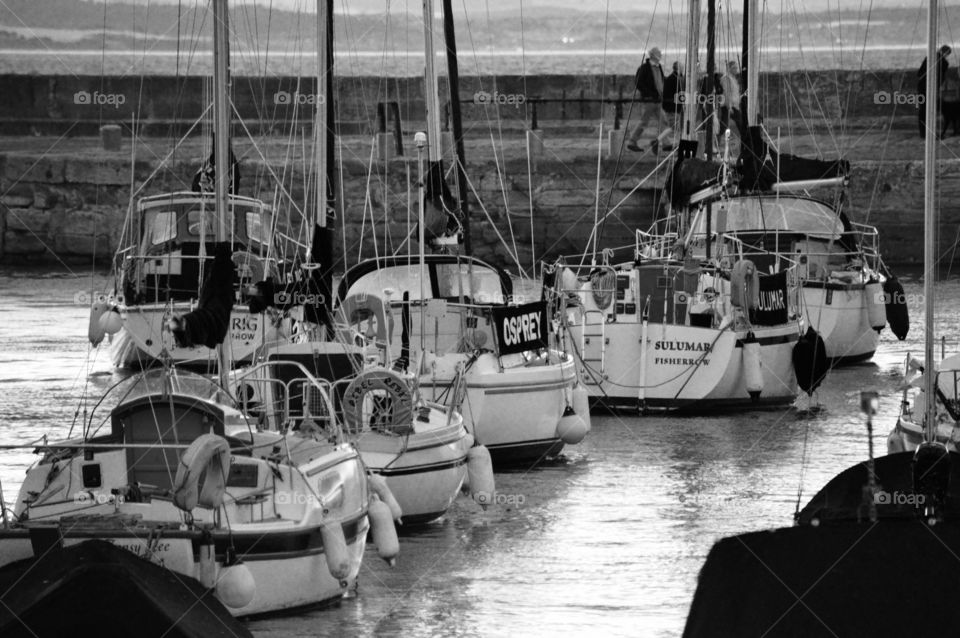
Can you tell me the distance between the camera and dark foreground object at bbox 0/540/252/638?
8.92 metres

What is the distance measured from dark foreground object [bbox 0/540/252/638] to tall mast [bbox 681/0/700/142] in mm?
14111

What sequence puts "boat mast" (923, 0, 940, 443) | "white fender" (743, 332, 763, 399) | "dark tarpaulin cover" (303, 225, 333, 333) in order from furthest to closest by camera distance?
"white fender" (743, 332, 763, 399) < "dark tarpaulin cover" (303, 225, 333, 333) < "boat mast" (923, 0, 940, 443)

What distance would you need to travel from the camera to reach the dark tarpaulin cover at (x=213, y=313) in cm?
1223

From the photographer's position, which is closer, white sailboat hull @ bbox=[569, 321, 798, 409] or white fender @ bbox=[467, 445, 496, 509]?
white fender @ bbox=[467, 445, 496, 509]

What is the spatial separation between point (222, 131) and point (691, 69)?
10.7m

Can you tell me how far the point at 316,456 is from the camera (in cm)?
1227

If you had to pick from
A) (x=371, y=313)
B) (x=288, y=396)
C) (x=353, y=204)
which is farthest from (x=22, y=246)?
(x=288, y=396)

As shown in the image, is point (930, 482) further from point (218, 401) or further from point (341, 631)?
point (218, 401)

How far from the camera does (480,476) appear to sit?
47.3 ft

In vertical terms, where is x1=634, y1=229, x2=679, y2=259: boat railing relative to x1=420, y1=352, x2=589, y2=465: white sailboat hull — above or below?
above

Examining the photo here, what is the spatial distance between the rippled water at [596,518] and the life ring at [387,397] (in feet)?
2.87

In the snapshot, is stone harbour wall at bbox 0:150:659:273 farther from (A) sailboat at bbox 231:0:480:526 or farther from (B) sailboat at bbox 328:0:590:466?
(A) sailboat at bbox 231:0:480:526

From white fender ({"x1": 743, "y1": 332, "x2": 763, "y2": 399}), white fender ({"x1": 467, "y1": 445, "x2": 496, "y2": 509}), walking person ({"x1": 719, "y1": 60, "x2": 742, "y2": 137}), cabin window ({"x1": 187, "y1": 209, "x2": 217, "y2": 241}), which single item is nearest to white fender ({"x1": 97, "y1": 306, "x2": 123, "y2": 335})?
cabin window ({"x1": 187, "y1": 209, "x2": 217, "y2": 241})

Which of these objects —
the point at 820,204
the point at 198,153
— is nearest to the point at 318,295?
the point at 820,204
